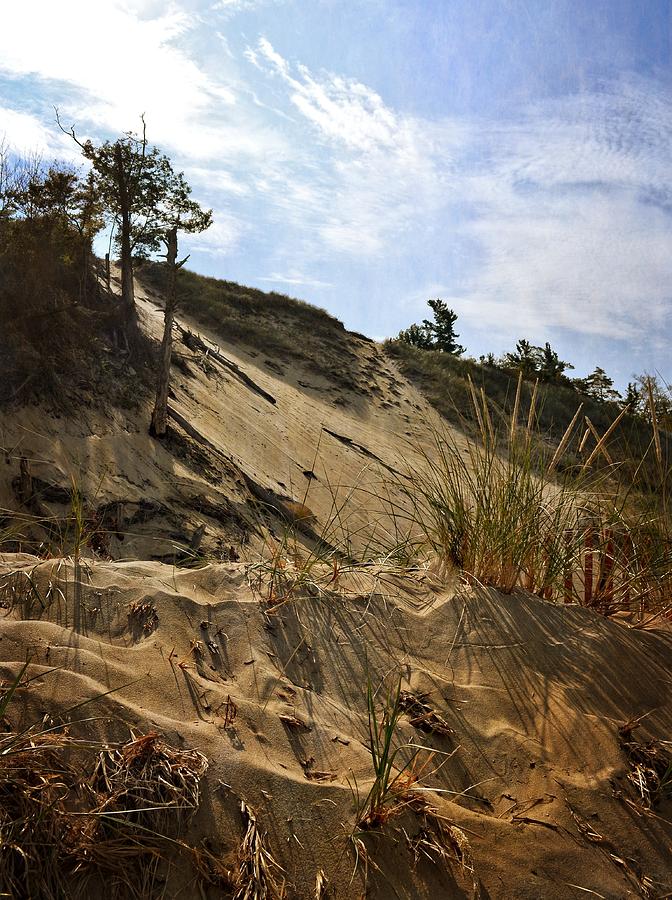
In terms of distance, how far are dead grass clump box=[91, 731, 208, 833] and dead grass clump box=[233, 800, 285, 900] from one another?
0.56 feet

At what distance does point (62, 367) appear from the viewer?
33.8 feet

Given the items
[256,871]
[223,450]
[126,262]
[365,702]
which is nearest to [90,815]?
[256,871]

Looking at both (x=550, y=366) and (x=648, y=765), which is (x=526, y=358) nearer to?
(x=550, y=366)

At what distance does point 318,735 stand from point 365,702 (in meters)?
0.29

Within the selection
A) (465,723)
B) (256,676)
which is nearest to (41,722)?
(256,676)

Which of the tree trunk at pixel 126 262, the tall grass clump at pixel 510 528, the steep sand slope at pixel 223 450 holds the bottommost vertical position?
the steep sand slope at pixel 223 450

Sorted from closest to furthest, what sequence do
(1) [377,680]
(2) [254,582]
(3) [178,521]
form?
(1) [377,680] < (2) [254,582] < (3) [178,521]

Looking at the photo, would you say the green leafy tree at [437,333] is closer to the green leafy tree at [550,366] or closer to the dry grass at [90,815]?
the green leafy tree at [550,366]

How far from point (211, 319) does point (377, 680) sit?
21.3m

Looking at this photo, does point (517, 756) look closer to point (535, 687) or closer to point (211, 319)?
point (535, 687)

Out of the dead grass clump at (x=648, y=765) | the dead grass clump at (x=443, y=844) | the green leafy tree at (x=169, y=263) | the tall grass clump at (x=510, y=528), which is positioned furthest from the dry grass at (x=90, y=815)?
the green leafy tree at (x=169, y=263)

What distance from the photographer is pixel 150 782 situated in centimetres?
181

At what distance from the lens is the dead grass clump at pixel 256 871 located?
1693 millimetres

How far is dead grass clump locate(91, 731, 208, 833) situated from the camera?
176 centimetres
